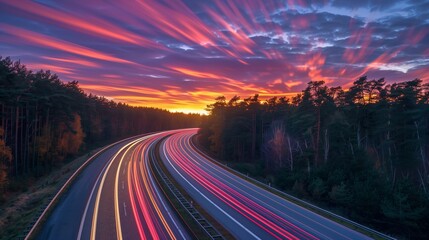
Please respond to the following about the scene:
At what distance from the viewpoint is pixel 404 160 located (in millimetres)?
39625

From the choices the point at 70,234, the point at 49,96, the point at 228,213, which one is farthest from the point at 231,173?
the point at 49,96

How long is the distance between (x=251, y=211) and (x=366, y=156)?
763 inches

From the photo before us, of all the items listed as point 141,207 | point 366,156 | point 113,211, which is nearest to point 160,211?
point 141,207

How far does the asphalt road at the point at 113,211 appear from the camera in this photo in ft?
70.6

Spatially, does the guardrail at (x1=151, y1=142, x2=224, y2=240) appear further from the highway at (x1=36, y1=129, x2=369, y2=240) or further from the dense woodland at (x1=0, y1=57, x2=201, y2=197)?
the dense woodland at (x1=0, y1=57, x2=201, y2=197)

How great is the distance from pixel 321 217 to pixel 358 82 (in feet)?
91.0

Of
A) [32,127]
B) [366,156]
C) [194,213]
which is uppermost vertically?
[32,127]

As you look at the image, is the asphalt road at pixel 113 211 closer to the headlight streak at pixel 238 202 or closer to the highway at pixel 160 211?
the highway at pixel 160 211

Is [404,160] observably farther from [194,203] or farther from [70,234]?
[70,234]

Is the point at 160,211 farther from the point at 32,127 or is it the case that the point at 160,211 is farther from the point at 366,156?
the point at 32,127

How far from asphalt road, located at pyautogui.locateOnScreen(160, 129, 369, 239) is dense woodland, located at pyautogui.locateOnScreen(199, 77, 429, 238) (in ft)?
29.1

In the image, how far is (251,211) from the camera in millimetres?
28469

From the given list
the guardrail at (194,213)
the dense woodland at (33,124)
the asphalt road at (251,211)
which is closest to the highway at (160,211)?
the asphalt road at (251,211)

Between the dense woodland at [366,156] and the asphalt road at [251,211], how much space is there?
8.87 metres
